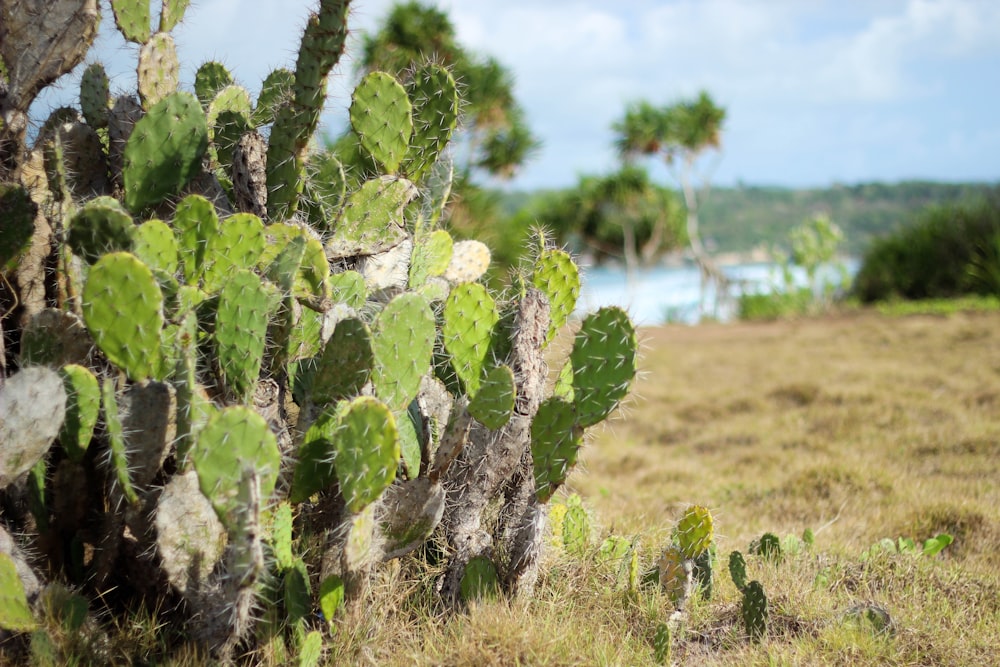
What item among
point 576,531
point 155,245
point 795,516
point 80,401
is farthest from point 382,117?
point 795,516

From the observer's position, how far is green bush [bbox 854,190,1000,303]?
12.8 m

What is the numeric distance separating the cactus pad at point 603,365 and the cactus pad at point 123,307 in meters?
0.91

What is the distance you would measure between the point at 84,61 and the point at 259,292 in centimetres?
98

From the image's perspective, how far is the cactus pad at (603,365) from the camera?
1815mm

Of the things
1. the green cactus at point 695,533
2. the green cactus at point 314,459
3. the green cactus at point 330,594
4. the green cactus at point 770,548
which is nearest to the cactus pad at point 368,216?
the green cactus at point 314,459

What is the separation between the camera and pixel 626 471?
14.1 feet

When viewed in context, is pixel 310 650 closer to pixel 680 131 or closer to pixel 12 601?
pixel 12 601

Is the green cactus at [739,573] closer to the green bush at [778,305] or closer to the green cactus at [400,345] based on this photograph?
the green cactus at [400,345]

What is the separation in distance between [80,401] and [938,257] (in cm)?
1468

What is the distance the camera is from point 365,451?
1574 mm

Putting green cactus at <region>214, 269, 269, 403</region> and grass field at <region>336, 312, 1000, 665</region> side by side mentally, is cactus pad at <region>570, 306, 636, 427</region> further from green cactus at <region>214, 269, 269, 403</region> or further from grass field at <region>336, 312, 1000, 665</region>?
green cactus at <region>214, 269, 269, 403</region>

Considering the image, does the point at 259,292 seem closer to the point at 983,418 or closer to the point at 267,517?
the point at 267,517

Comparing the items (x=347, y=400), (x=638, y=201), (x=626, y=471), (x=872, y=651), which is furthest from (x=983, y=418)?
(x=638, y=201)

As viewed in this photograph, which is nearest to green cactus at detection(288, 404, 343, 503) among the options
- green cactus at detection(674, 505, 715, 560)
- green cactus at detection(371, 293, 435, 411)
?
A: green cactus at detection(371, 293, 435, 411)
